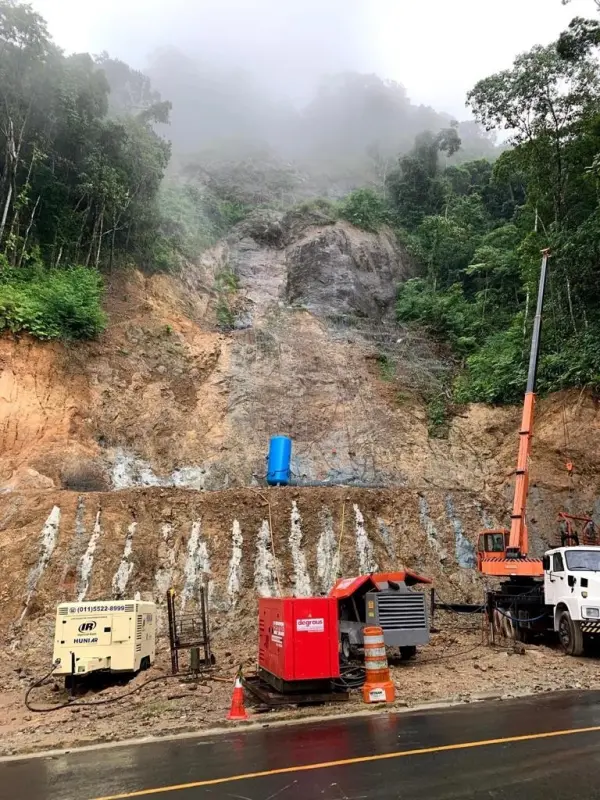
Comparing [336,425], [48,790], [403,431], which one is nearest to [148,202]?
[336,425]

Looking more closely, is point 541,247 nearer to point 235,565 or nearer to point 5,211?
point 235,565

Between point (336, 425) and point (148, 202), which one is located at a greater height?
point (148, 202)

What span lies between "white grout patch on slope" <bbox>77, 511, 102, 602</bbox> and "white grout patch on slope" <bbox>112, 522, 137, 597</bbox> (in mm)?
705

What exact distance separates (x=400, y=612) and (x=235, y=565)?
606cm

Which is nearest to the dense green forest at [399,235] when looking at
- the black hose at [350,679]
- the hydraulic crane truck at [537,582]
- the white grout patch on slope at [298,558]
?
the hydraulic crane truck at [537,582]

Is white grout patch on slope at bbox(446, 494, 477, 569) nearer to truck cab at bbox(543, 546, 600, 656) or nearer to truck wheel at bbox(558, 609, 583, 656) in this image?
truck cab at bbox(543, 546, 600, 656)

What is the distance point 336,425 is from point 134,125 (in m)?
18.1

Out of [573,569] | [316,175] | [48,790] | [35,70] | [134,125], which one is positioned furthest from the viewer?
[316,175]

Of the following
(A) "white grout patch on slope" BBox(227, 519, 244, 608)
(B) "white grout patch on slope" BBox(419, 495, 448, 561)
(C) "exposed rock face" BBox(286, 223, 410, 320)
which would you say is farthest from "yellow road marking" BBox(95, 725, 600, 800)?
(C) "exposed rock face" BBox(286, 223, 410, 320)

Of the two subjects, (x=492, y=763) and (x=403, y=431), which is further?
(x=403, y=431)

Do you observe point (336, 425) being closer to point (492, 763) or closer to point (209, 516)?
point (209, 516)

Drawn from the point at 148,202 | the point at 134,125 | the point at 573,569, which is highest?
the point at 134,125

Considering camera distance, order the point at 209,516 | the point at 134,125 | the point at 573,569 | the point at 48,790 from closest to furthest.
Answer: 1. the point at 48,790
2. the point at 573,569
3. the point at 209,516
4. the point at 134,125

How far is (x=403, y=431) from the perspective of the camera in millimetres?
22625
